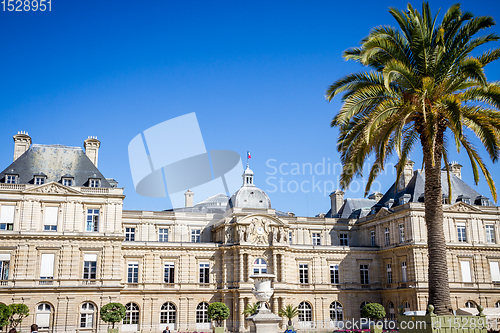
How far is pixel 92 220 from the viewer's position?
42469 mm

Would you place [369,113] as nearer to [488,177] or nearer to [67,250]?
[488,177]

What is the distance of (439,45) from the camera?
19.1 metres

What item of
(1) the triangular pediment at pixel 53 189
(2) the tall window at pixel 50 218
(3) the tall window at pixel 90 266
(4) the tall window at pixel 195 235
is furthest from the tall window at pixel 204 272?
(2) the tall window at pixel 50 218

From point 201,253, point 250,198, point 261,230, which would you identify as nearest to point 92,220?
point 201,253

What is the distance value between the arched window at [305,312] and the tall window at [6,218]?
2685 cm

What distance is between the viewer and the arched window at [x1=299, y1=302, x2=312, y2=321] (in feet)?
160

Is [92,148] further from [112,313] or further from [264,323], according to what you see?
[264,323]

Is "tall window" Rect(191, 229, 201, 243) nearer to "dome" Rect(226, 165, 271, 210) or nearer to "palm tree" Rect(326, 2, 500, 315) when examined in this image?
"dome" Rect(226, 165, 271, 210)

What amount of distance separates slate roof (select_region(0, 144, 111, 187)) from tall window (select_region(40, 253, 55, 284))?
6447 millimetres

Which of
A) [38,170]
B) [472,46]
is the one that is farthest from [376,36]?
[38,170]

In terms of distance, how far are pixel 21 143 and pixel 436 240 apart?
3921 centimetres

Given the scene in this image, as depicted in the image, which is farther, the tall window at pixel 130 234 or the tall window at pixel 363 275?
the tall window at pixel 363 275

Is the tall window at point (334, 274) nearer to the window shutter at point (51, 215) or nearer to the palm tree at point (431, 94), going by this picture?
the window shutter at point (51, 215)

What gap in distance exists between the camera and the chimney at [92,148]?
47688 millimetres
